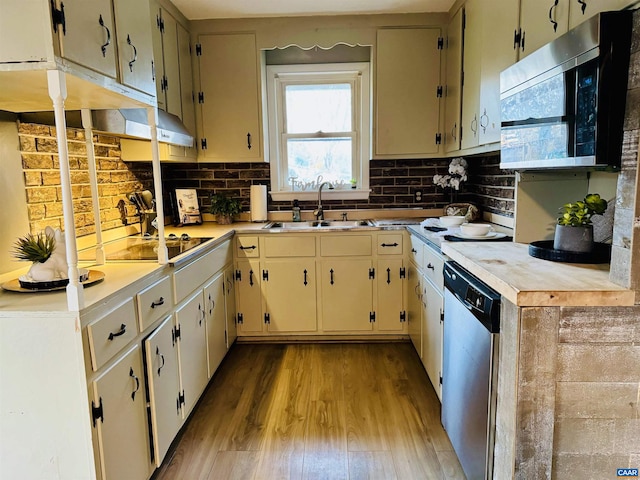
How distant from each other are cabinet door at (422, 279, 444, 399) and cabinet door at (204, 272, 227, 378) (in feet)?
4.33

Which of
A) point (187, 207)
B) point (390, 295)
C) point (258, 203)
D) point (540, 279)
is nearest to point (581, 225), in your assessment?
point (540, 279)

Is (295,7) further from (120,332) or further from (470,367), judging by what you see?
(470,367)

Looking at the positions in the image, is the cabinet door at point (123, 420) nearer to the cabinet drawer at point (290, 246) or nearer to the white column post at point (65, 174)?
the white column post at point (65, 174)

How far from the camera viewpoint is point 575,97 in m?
1.31

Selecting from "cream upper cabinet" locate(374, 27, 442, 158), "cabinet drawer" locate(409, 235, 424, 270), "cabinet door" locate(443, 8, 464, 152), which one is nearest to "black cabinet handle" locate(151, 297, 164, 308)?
"cabinet drawer" locate(409, 235, 424, 270)

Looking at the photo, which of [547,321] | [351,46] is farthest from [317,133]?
[547,321]

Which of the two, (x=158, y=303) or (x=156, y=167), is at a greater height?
(x=156, y=167)

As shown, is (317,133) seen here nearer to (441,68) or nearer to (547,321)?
(441,68)

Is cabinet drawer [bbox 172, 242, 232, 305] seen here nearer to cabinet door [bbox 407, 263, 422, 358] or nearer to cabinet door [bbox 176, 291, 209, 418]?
cabinet door [bbox 176, 291, 209, 418]

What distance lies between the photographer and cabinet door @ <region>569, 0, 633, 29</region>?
1.23 metres

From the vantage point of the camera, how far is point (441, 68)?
330 cm

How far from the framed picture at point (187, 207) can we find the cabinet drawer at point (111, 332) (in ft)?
6.10

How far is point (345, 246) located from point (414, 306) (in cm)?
65

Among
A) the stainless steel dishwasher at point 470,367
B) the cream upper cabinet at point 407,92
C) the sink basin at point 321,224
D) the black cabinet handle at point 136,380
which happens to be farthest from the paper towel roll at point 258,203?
the black cabinet handle at point 136,380
